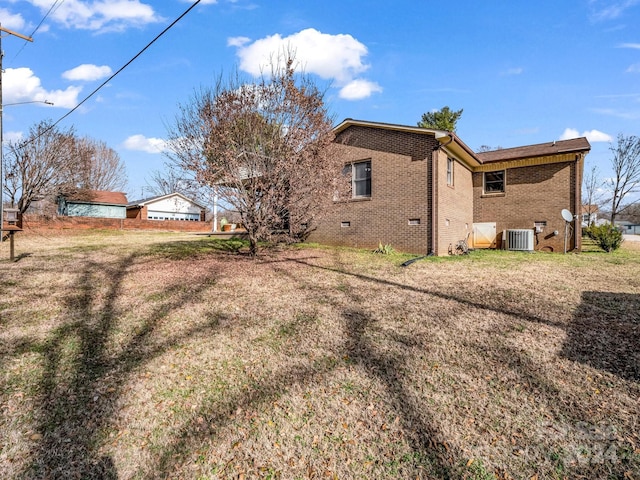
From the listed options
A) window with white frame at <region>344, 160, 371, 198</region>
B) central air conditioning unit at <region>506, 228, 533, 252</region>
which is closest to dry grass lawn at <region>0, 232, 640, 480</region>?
window with white frame at <region>344, 160, 371, 198</region>

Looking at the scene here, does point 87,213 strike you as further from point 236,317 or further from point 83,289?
point 236,317

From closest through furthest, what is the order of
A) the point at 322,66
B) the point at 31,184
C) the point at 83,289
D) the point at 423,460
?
the point at 423,460
the point at 83,289
the point at 322,66
the point at 31,184

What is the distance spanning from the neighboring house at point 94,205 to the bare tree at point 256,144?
24.7 meters

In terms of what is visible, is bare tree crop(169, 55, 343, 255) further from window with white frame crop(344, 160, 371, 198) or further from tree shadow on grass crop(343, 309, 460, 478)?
tree shadow on grass crop(343, 309, 460, 478)

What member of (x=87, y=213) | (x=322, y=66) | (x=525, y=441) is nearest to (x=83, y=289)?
(x=525, y=441)

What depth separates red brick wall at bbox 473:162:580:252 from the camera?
1388cm

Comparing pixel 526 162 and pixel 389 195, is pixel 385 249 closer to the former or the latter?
pixel 389 195

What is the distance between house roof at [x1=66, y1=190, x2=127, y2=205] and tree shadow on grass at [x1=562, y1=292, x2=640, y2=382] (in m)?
30.8

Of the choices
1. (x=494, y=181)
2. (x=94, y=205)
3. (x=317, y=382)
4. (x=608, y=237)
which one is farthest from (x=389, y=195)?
(x=94, y=205)

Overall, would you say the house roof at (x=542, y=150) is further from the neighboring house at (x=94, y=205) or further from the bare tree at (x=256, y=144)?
the neighboring house at (x=94, y=205)

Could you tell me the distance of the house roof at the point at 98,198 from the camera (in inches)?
1099

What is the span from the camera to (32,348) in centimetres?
380

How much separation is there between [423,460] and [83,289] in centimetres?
650

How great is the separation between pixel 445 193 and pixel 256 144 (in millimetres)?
6864
